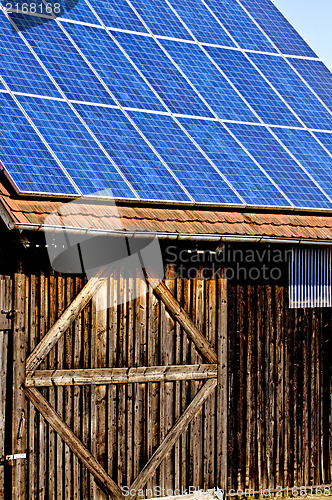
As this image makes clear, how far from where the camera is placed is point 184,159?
13016mm

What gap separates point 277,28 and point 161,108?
6.23 metres

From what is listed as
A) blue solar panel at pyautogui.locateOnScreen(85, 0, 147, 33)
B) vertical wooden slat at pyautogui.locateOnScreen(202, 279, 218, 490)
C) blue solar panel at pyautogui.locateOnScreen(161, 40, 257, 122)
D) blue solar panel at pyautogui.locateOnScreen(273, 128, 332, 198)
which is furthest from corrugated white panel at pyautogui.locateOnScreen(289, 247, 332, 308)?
blue solar panel at pyautogui.locateOnScreen(85, 0, 147, 33)

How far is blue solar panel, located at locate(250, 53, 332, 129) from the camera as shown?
52.2ft

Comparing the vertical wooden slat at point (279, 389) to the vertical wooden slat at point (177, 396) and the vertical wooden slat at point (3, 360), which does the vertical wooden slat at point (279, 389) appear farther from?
the vertical wooden slat at point (3, 360)

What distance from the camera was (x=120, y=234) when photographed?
11016mm

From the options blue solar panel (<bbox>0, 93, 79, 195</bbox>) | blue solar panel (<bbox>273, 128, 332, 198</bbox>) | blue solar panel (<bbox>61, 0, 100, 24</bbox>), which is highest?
blue solar panel (<bbox>61, 0, 100, 24</bbox>)

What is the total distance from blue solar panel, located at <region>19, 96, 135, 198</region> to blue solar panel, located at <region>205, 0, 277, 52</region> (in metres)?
6.37

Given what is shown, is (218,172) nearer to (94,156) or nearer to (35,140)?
(94,156)

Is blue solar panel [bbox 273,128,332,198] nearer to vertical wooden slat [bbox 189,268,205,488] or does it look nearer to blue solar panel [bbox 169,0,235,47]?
blue solar panel [bbox 169,0,235,47]

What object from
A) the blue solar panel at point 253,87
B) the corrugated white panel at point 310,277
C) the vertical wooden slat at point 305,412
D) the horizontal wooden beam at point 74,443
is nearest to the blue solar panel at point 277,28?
the blue solar panel at point 253,87

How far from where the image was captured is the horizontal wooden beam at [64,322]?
11047 millimetres

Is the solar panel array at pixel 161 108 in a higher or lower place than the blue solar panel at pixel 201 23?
lower

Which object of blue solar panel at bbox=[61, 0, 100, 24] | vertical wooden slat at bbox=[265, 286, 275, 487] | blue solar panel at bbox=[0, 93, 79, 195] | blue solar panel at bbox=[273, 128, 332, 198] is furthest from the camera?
blue solar panel at bbox=[61, 0, 100, 24]

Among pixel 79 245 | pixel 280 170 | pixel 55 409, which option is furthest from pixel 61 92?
pixel 55 409
